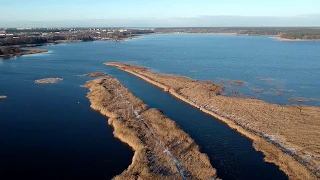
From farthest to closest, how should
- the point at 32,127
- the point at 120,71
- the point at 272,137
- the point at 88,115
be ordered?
the point at 120,71
the point at 88,115
the point at 32,127
the point at 272,137

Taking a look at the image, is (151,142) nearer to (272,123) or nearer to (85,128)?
(85,128)

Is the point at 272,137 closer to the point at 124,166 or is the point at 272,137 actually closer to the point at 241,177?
the point at 241,177

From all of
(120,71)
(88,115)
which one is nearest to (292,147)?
(88,115)

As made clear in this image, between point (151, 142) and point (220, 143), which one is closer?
point (151, 142)

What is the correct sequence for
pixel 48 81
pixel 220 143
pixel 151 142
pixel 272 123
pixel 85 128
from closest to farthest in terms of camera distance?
pixel 151 142
pixel 220 143
pixel 85 128
pixel 272 123
pixel 48 81

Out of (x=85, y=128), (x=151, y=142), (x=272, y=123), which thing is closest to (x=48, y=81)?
(x=85, y=128)

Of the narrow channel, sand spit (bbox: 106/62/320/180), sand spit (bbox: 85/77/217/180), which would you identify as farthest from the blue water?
sand spit (bbox: 106/62/320/180)

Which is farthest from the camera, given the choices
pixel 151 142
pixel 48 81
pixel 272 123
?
pixel 48 81
